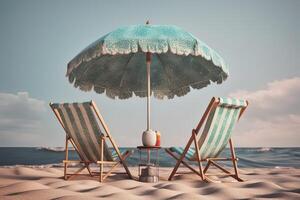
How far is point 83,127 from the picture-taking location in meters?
4.49

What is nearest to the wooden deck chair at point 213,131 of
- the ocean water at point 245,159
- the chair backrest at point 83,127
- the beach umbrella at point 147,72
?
the beach umbrella at point 147,72

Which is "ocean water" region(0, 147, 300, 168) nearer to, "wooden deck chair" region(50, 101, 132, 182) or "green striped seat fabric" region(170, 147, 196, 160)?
"wooden deck chair" region(50, 101, 132, 182)

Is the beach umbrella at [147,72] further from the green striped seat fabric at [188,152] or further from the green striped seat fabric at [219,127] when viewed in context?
the green striped seat fabric at [219,127]

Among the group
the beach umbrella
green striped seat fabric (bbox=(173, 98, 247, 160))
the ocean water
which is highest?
the beach umbrella

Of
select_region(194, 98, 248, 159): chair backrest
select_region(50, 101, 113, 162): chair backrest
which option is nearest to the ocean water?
select_region(50, 101, 113, 162): chair backrest

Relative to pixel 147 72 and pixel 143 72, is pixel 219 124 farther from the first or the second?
pixel 143 72

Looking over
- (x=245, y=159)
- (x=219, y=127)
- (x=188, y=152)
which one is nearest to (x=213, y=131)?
(x=219, y=127)

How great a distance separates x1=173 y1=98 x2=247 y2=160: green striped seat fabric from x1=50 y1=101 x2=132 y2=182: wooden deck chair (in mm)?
901

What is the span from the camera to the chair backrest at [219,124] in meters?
4.32

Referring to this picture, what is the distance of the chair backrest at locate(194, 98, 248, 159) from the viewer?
4320 millimetres

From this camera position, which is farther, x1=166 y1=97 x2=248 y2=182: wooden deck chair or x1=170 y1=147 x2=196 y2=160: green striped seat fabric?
x1=170 y1=147 x2=196 y2=160: green striped seat fabric

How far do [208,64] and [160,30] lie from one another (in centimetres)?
132

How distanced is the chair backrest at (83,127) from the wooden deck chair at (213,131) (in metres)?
0.99

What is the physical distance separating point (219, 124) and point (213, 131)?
108 millimetres
